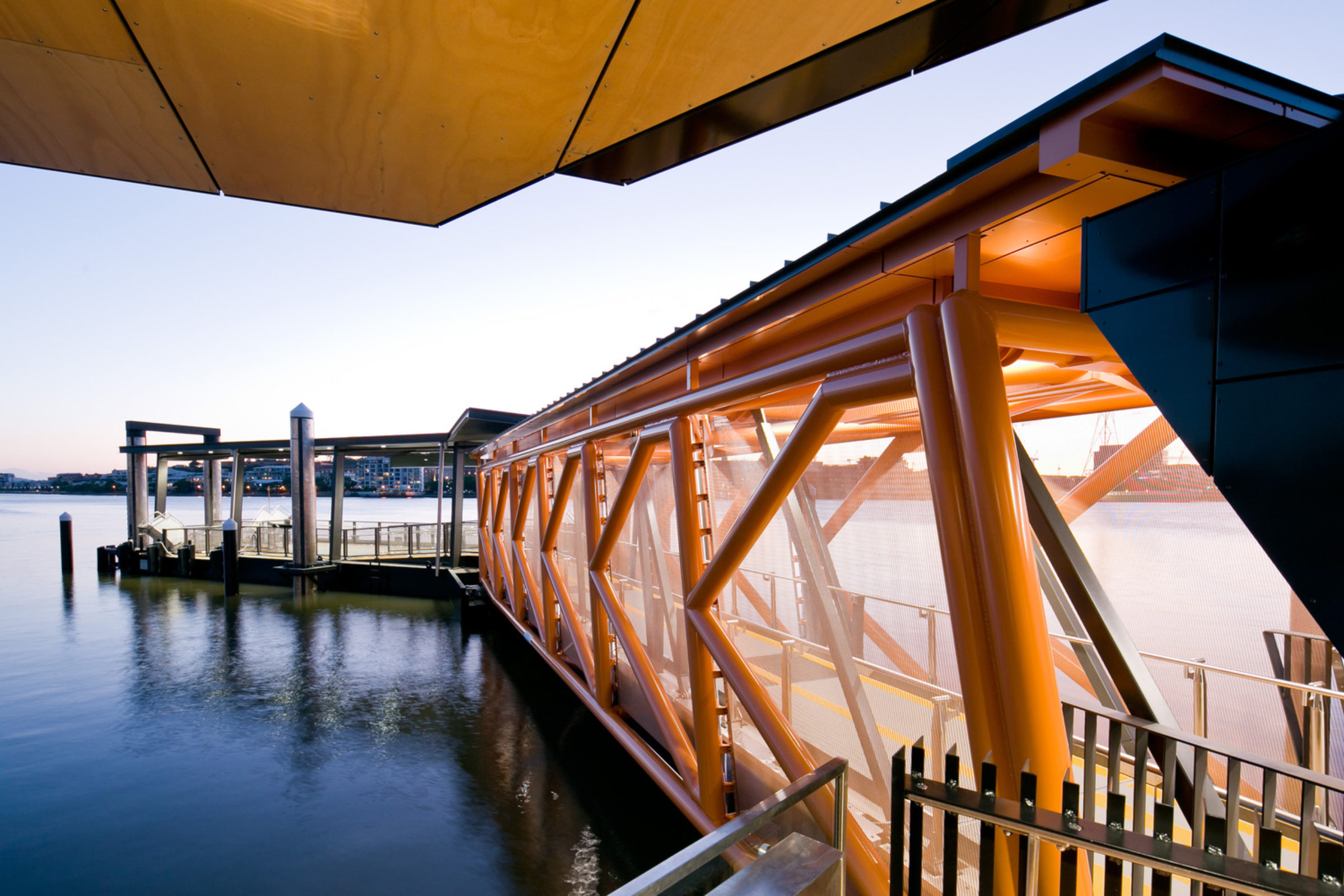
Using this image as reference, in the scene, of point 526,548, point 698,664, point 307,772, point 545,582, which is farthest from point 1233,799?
point 526,548

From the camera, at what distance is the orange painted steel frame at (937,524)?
2.01 metres

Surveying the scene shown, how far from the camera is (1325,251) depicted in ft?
4.57

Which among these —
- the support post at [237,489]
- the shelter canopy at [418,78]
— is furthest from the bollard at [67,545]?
the shelter canopy at [418,78]

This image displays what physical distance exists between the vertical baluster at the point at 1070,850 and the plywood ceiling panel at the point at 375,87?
2.25 m

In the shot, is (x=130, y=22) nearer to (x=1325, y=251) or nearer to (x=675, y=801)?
(x=1325, y=251)

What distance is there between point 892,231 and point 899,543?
1.30 m

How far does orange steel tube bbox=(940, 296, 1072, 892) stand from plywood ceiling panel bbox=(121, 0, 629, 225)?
1.48 metres

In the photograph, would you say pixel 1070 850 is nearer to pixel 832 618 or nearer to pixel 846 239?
pixel 832 618

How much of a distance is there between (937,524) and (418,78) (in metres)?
2.11

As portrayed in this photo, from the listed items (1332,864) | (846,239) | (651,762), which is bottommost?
(651,762)

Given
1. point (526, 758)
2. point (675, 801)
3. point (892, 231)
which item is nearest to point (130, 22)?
point (892, 231)

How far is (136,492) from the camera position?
72.0ft

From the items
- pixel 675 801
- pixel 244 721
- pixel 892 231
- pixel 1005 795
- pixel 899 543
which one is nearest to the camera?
pixel 1005 795

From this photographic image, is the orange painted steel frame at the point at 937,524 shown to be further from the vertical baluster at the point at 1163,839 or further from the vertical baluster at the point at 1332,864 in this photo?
the vertical baluster at the point at 1332,864
